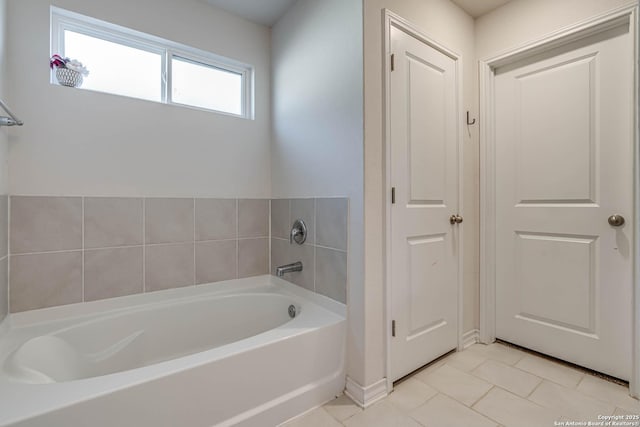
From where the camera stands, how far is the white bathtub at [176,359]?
3.13 ft

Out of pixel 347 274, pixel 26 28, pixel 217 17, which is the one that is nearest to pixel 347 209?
pixel 347 274

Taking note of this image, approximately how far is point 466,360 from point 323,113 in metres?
1.80

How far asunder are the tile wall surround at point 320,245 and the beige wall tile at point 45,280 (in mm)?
1226

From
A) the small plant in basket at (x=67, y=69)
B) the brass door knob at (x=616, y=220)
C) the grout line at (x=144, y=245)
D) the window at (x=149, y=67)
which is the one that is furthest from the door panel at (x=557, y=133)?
the small plant in basket at (x=67, y=69)

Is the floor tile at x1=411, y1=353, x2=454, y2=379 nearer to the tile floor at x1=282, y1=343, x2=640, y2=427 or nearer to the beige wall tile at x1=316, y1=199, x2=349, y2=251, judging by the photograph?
the tile floor at x1=282, y1=343, x2=640, y2=427

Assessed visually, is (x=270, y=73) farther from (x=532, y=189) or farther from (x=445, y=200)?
(x=532, y=189)

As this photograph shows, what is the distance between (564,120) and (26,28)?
3.02 m

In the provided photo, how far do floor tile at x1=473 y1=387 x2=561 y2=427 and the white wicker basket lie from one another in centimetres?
270

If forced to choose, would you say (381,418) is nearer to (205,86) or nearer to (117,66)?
A: (205,86)

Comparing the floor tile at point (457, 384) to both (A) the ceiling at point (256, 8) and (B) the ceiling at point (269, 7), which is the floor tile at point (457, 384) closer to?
(B) the ceiling at point (269, 7)

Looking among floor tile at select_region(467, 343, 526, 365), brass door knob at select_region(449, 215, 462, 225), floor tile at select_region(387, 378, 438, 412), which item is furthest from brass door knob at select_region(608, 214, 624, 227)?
floor tile at select_region(387, 378, 438, 412)

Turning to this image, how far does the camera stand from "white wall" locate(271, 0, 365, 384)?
1.50 m

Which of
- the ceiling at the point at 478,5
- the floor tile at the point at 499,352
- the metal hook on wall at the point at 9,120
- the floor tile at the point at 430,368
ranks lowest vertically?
the floor tile at the point at 430,368

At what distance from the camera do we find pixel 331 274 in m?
1.67
